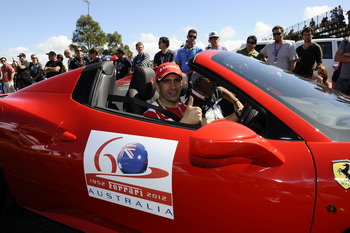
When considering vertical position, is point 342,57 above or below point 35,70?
below

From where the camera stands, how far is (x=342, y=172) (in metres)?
1.05

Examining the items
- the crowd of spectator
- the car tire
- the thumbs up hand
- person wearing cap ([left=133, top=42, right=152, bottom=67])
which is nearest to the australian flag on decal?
the thumbs up hand

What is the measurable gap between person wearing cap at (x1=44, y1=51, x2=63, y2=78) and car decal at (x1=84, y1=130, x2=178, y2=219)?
6525 mm

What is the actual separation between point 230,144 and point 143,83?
1.07 m

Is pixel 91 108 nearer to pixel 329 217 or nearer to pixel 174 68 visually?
pixel 174 68

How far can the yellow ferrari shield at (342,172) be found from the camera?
3.37ft

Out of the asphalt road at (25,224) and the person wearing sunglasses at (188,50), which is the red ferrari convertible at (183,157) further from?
the person wearing sunglasses at (188,50)

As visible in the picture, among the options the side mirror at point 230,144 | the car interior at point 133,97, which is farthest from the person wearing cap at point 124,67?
the side mirror at point 230,144

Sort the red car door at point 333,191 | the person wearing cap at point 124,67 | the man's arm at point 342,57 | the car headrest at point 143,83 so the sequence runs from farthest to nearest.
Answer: the person wearing cap at point 124,67 < the man's arm at point 342,57 < the car headrest at point 143,83 < the red car door at point 333,191

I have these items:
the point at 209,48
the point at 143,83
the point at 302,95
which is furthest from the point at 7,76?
the point at 302,95

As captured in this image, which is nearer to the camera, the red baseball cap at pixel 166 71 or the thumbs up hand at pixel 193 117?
the thumbs up hand at pixel 193 117

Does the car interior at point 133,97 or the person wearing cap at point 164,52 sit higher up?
the person wearing cap at point 164,52

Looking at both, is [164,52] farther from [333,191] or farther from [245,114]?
[333,191]

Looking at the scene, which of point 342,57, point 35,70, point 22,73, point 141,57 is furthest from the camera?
point 22,73
